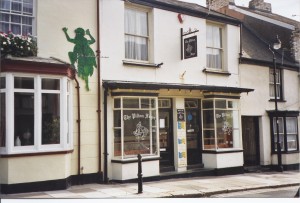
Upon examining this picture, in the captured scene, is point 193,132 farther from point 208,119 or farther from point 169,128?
point 169,128

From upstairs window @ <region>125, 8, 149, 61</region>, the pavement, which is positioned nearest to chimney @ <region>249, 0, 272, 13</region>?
upstairs window @ <region>125, 8, 149, 61</region>

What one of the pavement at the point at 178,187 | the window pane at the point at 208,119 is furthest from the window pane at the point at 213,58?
the pavement at the point at 178,187

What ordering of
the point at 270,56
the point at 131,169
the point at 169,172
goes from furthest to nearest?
the point at 270,56 → the point at 169,172 → the point at 131,169

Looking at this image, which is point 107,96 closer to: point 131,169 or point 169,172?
point 131,169

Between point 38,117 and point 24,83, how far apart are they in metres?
0.87

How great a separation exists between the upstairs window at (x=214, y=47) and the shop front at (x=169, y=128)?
1168 mm

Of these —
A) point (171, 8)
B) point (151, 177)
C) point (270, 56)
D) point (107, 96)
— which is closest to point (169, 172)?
point (151, 177)

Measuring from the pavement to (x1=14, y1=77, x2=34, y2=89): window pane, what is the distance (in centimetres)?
247

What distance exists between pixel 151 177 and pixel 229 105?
4.22m

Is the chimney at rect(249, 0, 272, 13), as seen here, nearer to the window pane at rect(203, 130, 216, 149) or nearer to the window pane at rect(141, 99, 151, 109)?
the window pane at rect(203, 130, 216, 149)

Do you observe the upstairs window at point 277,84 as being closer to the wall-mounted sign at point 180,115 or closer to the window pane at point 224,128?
the window pane at point 224,128

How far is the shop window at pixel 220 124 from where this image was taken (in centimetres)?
1232

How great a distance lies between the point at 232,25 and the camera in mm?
13508

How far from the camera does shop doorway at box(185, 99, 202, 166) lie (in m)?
12.2
